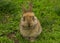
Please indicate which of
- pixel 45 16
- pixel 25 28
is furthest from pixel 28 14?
pixel 45 16

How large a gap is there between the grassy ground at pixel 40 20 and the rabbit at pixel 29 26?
0.13 m

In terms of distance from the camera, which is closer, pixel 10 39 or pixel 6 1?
pixel 10 39

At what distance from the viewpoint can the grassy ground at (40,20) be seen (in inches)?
250

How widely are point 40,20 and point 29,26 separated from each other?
115 cm

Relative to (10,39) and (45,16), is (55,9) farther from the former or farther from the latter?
(10,39)

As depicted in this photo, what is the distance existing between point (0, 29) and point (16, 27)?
14.6 inches

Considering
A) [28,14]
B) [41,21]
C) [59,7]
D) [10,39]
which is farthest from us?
[59,7]

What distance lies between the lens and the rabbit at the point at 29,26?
579 cm

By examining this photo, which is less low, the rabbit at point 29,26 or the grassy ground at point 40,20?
the rabbit at point 29,26

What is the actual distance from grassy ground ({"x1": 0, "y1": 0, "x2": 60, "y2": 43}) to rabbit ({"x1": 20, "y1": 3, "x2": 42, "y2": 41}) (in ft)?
0.44

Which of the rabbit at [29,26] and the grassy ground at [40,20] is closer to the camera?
the rabbit at [29,26]

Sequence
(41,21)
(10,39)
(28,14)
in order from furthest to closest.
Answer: (41,21) < (10,39) < (28,14)

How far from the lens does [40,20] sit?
6.92 meters

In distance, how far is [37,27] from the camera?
20.0ft
